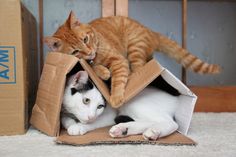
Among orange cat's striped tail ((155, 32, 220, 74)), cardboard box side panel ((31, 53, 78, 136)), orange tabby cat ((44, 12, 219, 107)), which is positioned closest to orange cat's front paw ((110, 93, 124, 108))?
orange tabby cat ((44, 12, 219, 107))

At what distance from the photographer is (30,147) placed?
1.03 metres

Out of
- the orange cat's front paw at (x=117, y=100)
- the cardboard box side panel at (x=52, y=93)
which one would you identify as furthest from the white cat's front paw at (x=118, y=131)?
the cardboard box side panel at (x=52, y=93)

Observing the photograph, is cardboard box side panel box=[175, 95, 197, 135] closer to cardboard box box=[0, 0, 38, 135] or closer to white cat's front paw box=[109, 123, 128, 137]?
white cat's front paw box=[109, 123, 128, 137]

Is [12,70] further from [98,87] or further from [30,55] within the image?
[98,87]

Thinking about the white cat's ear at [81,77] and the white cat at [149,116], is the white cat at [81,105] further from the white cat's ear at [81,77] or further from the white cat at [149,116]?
the white cat at [149,116]

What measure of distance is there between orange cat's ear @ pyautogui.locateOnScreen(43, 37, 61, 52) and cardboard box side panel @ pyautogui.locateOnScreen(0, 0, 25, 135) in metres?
0.12

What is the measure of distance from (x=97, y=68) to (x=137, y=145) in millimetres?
422

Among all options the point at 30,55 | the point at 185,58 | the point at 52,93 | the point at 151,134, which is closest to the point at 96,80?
the point at 52,93

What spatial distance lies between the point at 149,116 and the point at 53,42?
1.74 ft

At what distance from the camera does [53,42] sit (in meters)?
1.27

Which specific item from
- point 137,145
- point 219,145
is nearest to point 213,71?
point 219,145

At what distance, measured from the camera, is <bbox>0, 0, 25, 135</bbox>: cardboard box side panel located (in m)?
1.17

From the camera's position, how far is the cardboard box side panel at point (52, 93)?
1.13 meters

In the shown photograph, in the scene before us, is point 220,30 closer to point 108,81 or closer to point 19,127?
point 108,81
